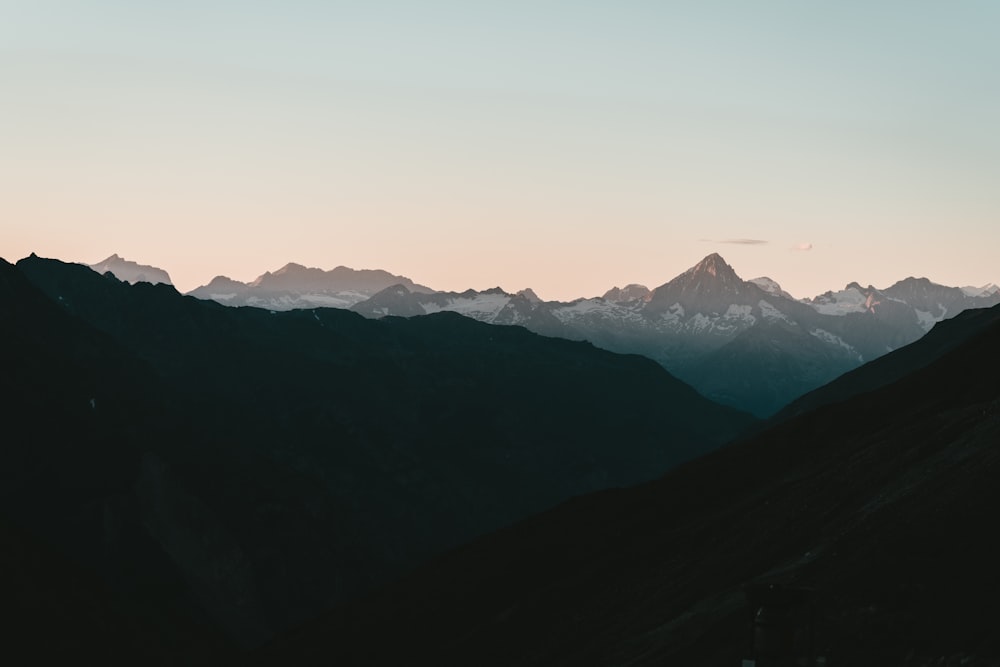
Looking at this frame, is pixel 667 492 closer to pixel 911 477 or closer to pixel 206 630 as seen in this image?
pixel 911 477

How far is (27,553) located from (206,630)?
4561 centimetres

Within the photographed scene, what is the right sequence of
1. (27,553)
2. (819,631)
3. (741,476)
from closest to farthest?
(819,631), (741,476), (27,553)

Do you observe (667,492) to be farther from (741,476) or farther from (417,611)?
(417,611)

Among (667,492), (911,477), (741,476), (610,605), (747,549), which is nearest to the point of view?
(911,477)

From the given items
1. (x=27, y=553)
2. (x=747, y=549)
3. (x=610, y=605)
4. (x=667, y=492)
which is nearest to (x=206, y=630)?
(x=27, y=553)

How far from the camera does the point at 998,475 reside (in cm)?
5731

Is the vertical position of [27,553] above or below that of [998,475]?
above

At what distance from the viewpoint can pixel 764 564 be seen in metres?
70.9

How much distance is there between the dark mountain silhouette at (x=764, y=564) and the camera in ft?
151

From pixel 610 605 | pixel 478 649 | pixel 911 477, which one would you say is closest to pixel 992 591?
pixel 911 477

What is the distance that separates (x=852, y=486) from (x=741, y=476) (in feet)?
115

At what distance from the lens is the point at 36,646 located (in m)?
128

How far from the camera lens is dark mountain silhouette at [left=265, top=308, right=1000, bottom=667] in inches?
1809

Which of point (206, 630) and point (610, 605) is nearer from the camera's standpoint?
point (610, 605)
